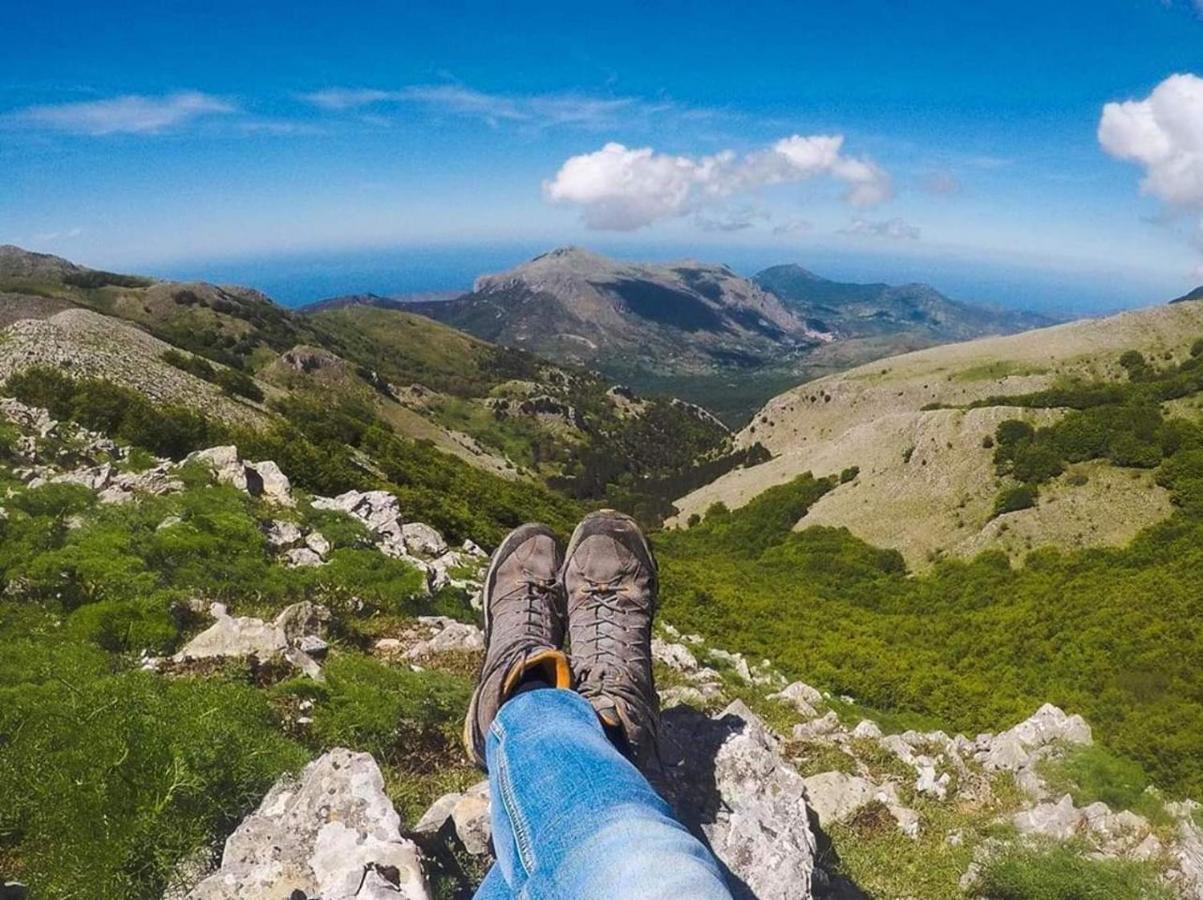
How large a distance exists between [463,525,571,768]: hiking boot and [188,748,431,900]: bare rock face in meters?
0.66

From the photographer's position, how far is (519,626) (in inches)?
202

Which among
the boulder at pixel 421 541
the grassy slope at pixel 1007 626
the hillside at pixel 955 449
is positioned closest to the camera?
the boulder at pixel 421 541

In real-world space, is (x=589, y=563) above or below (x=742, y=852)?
above

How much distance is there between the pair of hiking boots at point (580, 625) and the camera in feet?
13.4

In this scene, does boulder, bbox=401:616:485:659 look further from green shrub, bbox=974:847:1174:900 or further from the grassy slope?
the grassy slope

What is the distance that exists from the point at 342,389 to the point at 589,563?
92.1 m

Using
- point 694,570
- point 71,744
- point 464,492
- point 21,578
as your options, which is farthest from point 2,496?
point 694,570

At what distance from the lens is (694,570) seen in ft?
120

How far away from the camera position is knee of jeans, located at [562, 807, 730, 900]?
2248 millimetres

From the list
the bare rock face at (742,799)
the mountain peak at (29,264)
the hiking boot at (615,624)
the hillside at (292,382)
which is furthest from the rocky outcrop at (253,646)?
the mountain peak at (29,264)

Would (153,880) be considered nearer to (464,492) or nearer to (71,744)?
(71,744)

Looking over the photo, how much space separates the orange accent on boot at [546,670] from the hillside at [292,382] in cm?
3410

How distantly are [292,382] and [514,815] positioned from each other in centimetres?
9443

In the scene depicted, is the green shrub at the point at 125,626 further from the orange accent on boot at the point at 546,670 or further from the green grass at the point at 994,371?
the green grass at the point at 994,371
